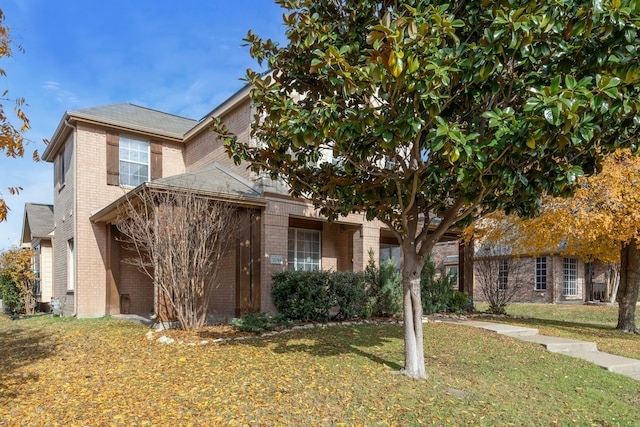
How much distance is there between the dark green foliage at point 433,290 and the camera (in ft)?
42.2

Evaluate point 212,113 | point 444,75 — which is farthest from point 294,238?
point 444,75

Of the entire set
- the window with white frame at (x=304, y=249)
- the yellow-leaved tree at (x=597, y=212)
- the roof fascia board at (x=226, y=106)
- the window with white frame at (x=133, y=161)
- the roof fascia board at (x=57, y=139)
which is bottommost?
the window with white frame at (x=304, y=249)

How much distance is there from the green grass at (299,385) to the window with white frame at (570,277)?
658 inches

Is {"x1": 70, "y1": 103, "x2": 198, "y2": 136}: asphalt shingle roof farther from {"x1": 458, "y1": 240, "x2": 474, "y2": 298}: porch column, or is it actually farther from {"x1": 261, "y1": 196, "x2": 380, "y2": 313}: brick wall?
{"x1": 458, "y1": 240, "x2": 474, "y2": 298}: porch column

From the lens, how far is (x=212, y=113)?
1357 cm

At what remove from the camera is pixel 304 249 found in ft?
44.4

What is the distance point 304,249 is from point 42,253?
36.1ft

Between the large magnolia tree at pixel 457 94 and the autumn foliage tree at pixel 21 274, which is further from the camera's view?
the autumn foliage tree at pixel 21 274

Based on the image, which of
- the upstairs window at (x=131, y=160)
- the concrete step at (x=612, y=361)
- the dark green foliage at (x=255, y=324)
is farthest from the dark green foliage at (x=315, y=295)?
the upstairs window at (x=131, y=160)

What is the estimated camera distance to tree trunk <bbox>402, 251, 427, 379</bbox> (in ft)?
19.3

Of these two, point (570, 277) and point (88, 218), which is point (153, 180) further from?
point (570, 277)

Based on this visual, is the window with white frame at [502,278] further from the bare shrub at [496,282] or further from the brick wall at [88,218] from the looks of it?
the brick wall at [88,218]

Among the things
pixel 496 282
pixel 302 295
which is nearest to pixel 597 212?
pixel 496 282

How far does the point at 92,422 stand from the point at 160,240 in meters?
4.75
